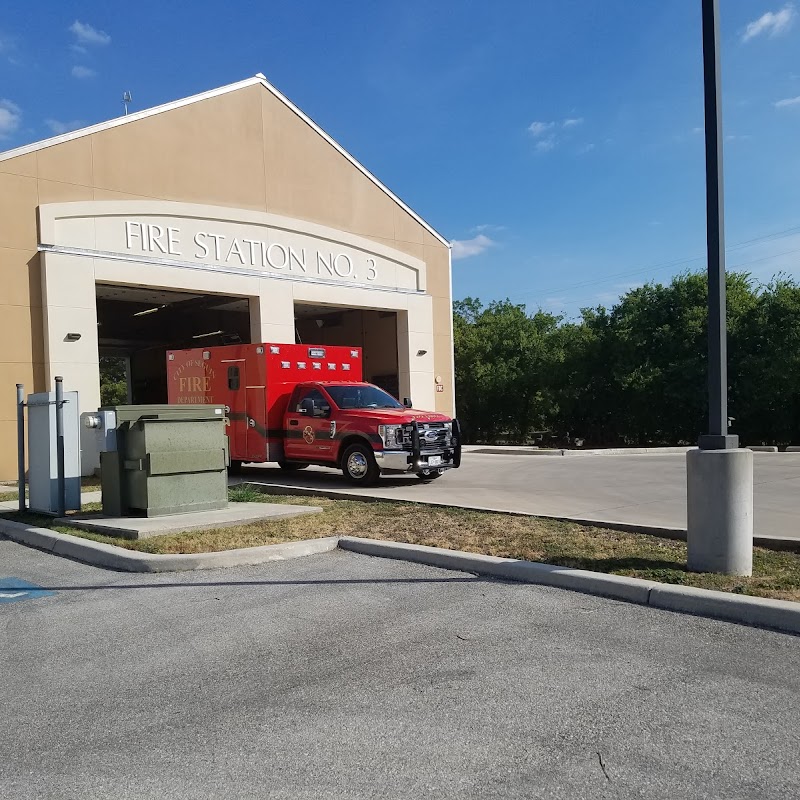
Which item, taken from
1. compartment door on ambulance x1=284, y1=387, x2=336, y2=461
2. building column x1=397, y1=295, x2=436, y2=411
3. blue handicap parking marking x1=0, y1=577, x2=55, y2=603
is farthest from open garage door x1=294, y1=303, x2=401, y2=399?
blue handicap parking marking x1=0, y1=577, x2=55, y2=603

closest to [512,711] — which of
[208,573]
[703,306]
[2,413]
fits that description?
[208,573]

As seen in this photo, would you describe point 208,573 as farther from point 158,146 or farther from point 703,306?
point 703,306

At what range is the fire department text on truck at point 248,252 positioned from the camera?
765 inches

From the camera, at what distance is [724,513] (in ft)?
21.3

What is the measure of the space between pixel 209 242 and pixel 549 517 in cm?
1397

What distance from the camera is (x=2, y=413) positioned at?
1725 cm

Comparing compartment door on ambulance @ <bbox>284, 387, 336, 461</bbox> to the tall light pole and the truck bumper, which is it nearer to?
the truck bumper

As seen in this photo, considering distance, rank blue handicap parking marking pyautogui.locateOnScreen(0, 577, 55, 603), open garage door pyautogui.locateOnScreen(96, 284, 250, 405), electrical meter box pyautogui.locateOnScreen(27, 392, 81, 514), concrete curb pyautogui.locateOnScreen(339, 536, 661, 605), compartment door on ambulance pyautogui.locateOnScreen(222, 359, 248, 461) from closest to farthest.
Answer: concrete curb pyautogui.locateOnScreen(339, 536, 661, 605), blue handicap parking marking pyautogui.locateOnScreen(0, 577, 55, 603), electrical meter box pyautogui.locateOnScreen(27, 392, 81, 514), compartment door on ambulance pyautogui.locateOnScreen(222, 359, 248, 461), open garage door pyautogui.locateOnScreen(96, 284, 250, 405)

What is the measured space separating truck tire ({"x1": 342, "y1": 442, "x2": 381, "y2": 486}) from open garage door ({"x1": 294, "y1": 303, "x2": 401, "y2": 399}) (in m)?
12.1

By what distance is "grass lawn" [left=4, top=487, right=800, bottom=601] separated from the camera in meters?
6.46

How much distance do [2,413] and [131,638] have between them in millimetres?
13545

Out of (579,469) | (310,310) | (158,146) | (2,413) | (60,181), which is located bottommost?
(579,469)

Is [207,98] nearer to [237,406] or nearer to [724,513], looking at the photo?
[237,406]

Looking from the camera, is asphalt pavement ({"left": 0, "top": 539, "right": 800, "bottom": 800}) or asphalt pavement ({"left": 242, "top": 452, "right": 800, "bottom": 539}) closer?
asphalt pavement ({"left": 0, "top": 539, "right": 800, "bottom": 800})
